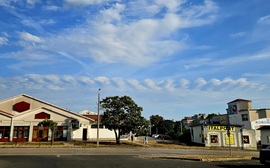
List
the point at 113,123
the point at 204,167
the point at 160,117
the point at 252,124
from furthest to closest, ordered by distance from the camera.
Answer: the point at 160,117, the point at 252,124, the point at 113,123, the point at 204,167

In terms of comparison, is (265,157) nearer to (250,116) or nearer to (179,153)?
(179,153)

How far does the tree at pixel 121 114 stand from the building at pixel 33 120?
27.0 feet

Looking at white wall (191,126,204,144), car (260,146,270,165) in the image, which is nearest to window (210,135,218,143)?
white wall (191,126,204,144)

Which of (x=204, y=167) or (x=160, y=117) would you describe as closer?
(x=204, y=167)

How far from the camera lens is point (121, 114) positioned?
44.8m

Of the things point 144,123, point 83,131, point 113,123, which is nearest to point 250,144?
point 144,123

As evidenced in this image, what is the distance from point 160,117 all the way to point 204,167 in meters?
104

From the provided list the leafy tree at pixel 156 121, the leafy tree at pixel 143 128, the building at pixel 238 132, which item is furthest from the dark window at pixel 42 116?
the leafy tree at pixel 156 121

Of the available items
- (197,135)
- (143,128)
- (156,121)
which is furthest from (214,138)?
(156,121)

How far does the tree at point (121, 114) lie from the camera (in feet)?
145

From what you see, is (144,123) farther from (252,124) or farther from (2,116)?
(252,124)

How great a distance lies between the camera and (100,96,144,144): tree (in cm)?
4422

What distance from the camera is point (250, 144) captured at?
50.2 meters

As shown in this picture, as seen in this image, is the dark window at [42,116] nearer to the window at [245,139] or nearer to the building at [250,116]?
the window at [245,139]
